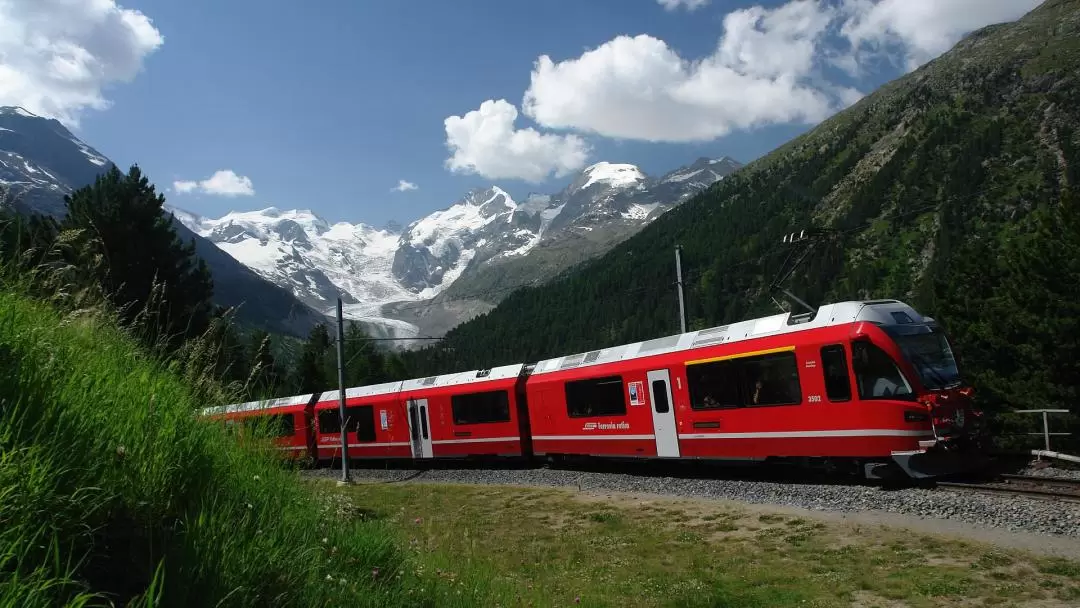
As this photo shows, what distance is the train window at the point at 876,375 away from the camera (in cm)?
1332

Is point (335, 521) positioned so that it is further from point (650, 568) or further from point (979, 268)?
point (979, 268)

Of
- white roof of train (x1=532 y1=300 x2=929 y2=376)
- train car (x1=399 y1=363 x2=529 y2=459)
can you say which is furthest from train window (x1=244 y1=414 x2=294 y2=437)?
train car (x1=399 y1=363 x2=529 y2=459)

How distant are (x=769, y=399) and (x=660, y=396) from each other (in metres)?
3.45

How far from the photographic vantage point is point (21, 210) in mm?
5961

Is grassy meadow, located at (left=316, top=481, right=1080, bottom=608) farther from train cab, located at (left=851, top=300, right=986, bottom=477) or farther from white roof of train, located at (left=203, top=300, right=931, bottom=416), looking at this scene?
white roof of train, located at (left=203, top=300, right=931, bottom=416)

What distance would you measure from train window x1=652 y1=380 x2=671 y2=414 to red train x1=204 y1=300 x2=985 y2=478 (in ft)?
0.12

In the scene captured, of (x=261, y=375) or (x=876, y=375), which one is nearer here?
(x=261, y=375)

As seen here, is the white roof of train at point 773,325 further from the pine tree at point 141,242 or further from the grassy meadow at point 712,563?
the pine tree at point 141,242

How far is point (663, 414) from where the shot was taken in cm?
1817

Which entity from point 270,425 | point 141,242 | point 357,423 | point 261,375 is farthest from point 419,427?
point 270,425

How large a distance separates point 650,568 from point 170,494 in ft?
25.1

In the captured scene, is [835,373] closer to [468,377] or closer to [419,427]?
[468,377]

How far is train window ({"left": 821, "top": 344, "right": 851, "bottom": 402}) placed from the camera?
45.7ft

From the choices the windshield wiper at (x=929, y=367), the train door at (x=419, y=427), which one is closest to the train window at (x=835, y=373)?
the windshield wiper at (x=929, y=367)
